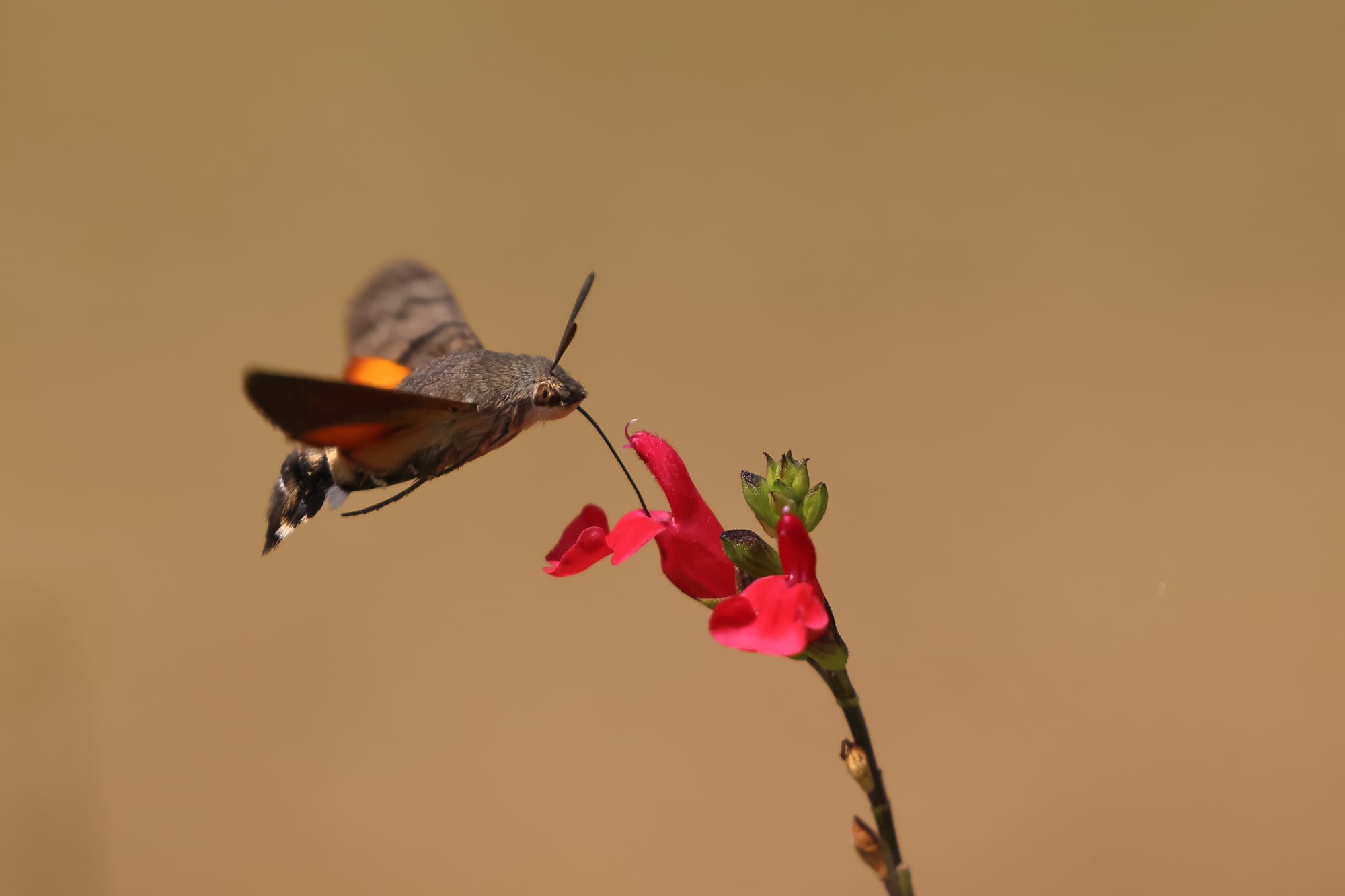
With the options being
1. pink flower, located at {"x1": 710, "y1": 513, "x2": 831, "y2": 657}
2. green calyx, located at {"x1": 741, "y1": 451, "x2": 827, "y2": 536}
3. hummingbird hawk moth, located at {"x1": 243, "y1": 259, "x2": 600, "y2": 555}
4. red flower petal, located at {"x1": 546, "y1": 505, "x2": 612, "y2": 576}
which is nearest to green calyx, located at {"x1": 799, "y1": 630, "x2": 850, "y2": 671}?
pink flower, located at {"x1": 710, "y1": 513, "x2": 831, "y2": 657}

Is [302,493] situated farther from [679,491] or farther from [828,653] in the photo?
[828,653]

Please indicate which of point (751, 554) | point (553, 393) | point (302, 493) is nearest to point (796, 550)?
point (751, 554)

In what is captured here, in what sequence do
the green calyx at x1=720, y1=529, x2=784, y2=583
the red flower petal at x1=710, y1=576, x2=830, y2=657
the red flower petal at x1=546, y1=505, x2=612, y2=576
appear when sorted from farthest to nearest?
1. the red flower petal at x1=546, y1=505, x2=612, y2=576
2. the green calyx at x1=720, y1=529, x2=784, y2=583
3. the red flower petal at x1=710, y1=576, x2=830, y2=657

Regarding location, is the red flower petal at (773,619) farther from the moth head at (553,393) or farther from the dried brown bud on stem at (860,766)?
the moth head at (553,393)

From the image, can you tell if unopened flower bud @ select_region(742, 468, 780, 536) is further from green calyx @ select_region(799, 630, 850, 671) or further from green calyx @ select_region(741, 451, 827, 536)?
green calyx @ select_region(799, 630, 850, 671)

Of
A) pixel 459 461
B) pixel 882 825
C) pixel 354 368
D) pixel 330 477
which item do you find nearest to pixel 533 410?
pixel 459 461
